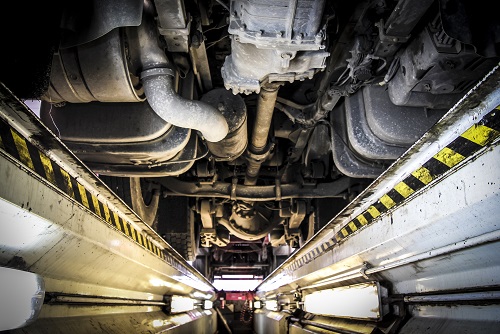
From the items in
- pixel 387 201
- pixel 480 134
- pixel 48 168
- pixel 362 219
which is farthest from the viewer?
pixel 362 219

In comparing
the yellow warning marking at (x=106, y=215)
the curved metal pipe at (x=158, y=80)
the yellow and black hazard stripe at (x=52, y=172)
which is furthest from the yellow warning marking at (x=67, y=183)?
the curved metal pipe at (x=158, y=80)

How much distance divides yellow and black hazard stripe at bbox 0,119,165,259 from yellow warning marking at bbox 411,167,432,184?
4.74 feet

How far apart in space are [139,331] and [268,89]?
6.69 ft

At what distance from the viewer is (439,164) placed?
143 cm

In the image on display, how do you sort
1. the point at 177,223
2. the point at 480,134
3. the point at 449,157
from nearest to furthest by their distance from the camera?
the point at 480,134 < the point at 449,157 < the point at 177,223

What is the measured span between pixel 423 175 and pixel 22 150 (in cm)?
149

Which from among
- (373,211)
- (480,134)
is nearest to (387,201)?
(373,211)

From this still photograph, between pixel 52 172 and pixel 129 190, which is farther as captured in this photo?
pixel 129 190

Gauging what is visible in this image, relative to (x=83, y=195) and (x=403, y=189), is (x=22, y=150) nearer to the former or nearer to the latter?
(x=83, y=195)

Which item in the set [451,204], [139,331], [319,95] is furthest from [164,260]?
[451,204]

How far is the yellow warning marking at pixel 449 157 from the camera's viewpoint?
51.8 inches

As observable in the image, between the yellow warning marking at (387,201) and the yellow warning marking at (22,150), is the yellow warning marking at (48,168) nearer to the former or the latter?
the yellow warning marking at (22,150)

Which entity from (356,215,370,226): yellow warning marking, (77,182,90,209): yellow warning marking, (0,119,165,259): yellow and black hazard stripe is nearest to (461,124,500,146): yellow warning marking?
(356,215,370,226): yellow warning marking

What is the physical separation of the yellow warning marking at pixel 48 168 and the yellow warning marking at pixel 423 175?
4.75ft
